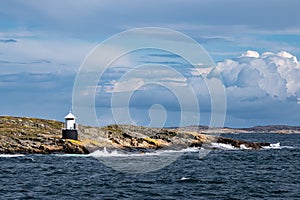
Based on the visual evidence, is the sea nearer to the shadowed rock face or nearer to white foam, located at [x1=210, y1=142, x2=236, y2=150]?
the shadowed rock face

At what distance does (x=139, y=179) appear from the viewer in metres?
58.2

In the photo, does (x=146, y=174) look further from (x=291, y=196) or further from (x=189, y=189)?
(x=291, y=196)

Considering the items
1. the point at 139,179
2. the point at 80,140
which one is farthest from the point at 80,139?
the point at 139,179

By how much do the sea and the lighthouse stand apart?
8.34m

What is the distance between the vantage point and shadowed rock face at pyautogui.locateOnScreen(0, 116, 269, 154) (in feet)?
306

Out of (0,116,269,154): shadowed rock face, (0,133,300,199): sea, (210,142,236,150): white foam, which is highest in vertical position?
(0,116,269,154): shadowed rock face

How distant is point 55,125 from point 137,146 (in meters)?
20.5

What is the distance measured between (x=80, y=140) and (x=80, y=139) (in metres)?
0.52

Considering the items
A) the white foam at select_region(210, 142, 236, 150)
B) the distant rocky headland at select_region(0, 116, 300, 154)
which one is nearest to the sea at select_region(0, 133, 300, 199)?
the distant rocky headland at select_region(0, 116, 300, 154)

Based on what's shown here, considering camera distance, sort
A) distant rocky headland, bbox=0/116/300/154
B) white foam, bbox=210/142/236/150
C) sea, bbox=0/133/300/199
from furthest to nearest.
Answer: white foam, bbox=210/142/236/150 → distant rocky headland, bbox=0/116/300/154 → sea, bbox=0/133/300/199

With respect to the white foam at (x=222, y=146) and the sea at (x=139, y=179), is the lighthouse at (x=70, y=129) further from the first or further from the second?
the white foam at (x=222, y=146)

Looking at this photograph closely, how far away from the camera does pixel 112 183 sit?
55.0 metres

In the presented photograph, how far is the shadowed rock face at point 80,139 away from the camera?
93.3 m

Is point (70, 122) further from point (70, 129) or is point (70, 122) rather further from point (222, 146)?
point (222, 146)
